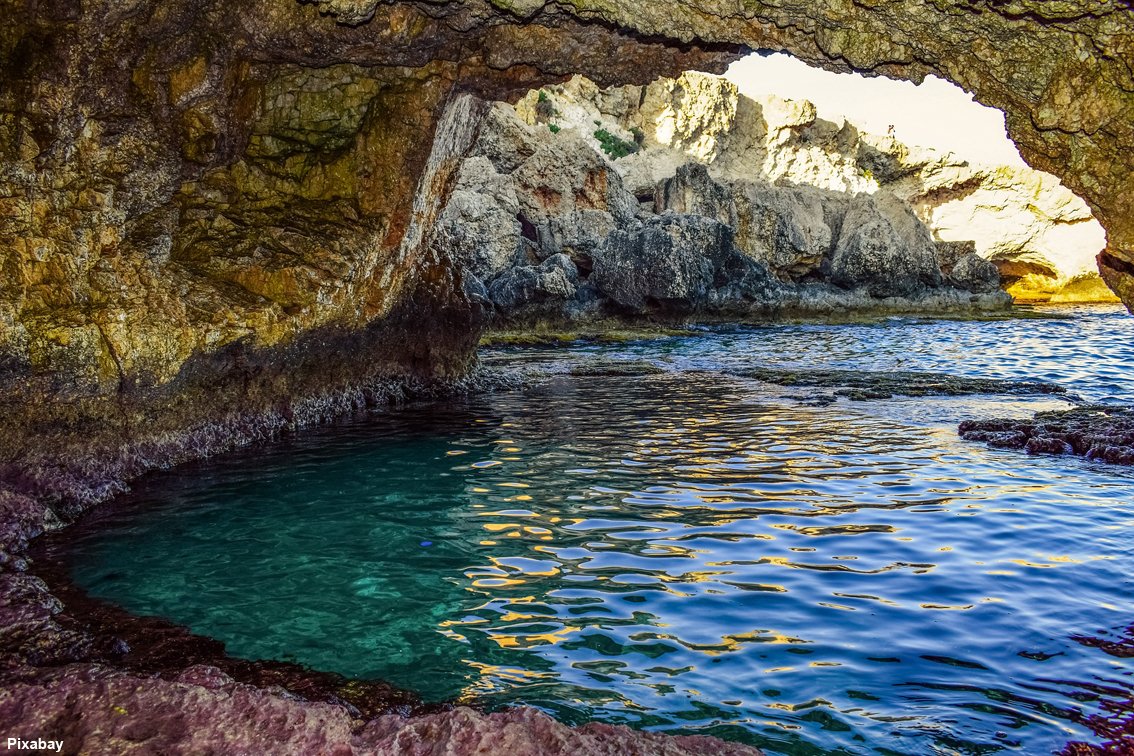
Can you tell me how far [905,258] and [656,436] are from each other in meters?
38.3

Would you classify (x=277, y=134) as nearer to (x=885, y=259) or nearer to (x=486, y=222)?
(x=486, y=222)

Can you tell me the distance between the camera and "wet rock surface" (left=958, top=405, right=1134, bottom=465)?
426 inches

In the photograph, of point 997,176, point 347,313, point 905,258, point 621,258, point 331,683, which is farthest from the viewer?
point 997,176

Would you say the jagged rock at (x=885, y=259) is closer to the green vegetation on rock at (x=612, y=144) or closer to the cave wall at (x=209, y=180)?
the green vegetation on rock at (x=612, y=144)

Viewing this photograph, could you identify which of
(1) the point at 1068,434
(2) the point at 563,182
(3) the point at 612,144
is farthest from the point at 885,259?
(1) the point at 1068,434

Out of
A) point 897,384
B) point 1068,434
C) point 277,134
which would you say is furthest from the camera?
point 897,384

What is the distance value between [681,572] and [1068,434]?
7610 millimetres

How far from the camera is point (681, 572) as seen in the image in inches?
266

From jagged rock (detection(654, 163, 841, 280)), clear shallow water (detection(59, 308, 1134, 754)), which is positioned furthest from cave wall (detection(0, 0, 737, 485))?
jagged rock (detection(654, 163, 841, 280))

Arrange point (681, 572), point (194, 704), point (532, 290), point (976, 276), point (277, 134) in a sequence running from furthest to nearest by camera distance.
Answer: point (976, 276) → point (532, 290) → point (277, 134) → point (681, 572) → point (194, 704)

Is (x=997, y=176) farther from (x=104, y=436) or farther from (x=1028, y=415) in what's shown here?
Answer: (x=104, y=436)

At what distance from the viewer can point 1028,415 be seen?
14.1m

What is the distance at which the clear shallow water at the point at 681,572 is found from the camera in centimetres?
481

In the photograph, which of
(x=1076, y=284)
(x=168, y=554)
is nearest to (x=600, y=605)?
(x=168, y=554)
